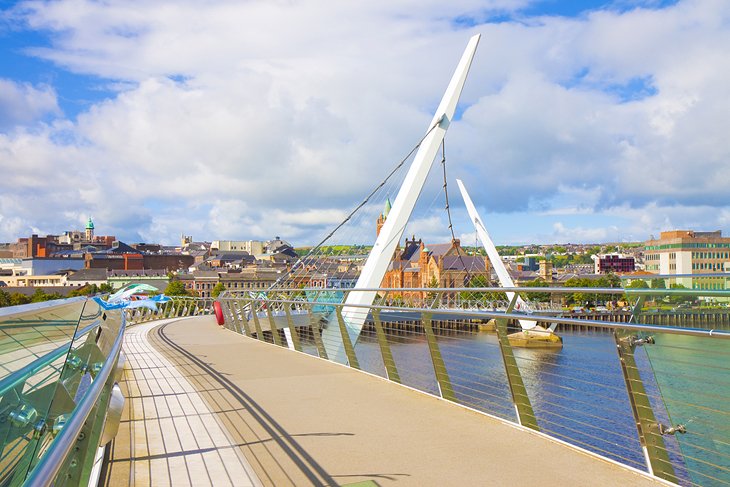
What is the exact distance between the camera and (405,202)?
19312 mm

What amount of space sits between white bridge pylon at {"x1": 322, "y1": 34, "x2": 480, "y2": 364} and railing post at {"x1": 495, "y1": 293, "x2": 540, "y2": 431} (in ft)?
35.8

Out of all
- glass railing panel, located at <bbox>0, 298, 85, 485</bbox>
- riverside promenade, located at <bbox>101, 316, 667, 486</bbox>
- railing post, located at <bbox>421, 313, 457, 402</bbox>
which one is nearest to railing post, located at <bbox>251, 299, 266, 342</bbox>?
riverside promenade, located at <bbox>101, 316, 667, 486</bbox>

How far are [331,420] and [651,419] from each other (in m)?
2.03

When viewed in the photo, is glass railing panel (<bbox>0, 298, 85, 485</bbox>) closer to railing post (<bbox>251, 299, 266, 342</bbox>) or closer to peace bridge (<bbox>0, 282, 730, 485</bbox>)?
peace bridge (<bbox>0, 282, 730, 485</bbox>)

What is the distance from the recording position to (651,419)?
11.3ft

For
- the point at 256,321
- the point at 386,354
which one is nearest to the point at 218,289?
the point at 256,321

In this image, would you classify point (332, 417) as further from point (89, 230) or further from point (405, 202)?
point (89, 230)

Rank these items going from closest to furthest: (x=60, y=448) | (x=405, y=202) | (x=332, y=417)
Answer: (x=60, y=448), (x=332, y=417), (x=405, y=202)

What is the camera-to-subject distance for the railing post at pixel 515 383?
434 centimetres

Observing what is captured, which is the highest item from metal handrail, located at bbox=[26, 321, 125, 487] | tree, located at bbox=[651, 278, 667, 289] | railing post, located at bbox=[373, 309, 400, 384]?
tree, located at bbox=[651, 278, 667, 289]

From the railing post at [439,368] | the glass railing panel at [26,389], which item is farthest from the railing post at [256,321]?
the glass railing panel at [26,389]

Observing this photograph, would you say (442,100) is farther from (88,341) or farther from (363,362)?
(88,341)

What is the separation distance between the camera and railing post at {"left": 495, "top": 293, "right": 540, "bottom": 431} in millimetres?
4344

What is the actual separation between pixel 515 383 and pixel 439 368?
3.76 ft
